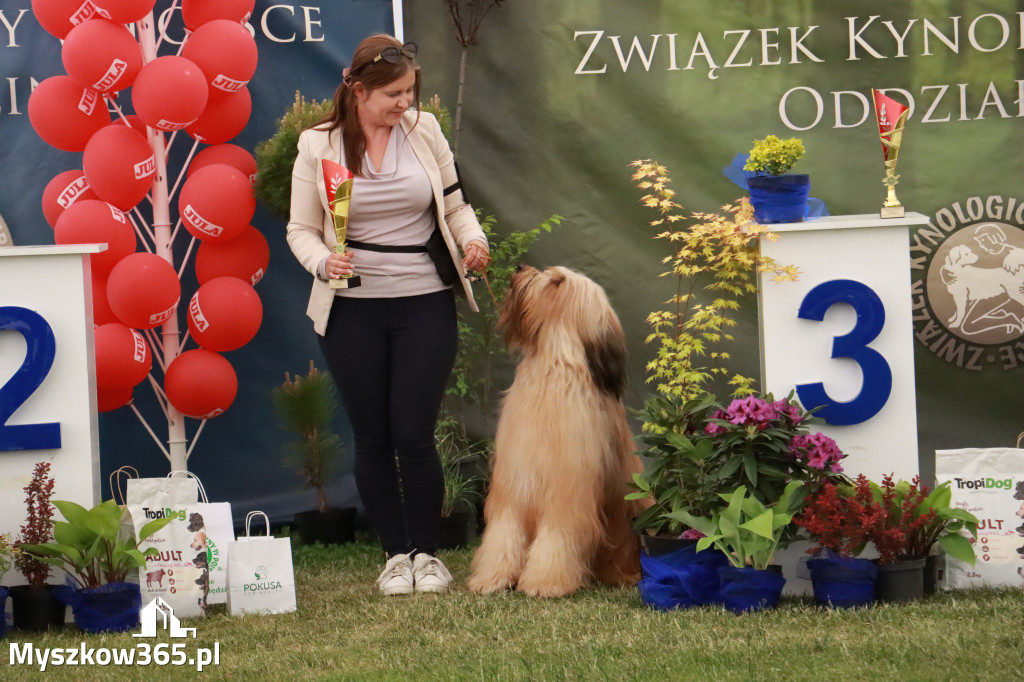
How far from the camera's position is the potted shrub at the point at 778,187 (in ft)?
11.6

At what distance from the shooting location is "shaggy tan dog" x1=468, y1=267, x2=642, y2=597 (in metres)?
3.49

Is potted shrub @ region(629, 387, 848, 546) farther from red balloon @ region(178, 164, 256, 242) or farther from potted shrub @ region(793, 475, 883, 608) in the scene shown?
red balloon @ region(178, 164, 256, 242)

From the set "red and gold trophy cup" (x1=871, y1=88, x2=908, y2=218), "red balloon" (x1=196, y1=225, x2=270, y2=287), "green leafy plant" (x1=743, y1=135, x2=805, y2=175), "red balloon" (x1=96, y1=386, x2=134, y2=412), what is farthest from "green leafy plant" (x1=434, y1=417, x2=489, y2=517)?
"red and gold trophy cup" (x1=871, y1=88, x2=908, y2=218)

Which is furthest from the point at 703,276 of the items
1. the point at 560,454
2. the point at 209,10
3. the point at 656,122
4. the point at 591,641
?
the point at 591,641

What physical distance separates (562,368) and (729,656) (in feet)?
3.71

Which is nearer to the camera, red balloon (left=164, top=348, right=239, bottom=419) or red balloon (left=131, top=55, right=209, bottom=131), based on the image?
red balloon (left=131, top=55, right=209, bottom=131)

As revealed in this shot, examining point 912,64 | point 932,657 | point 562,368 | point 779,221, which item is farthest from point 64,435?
point 912,64

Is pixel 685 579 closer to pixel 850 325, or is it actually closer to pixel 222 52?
pixel 850 325

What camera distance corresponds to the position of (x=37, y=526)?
334 centimetres

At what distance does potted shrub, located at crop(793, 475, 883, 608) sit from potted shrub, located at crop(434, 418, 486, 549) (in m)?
1.66

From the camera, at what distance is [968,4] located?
15.7 feet

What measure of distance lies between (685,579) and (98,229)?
246 cm

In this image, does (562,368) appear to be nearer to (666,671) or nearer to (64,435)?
(666,671)

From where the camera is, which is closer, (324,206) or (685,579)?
(685,579)
